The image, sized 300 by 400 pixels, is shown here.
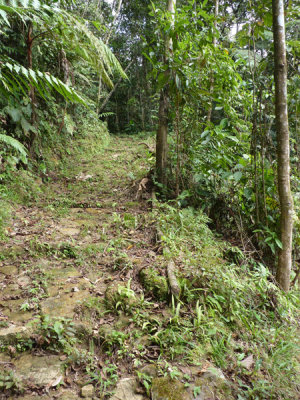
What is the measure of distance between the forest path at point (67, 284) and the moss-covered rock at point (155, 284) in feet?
0.39

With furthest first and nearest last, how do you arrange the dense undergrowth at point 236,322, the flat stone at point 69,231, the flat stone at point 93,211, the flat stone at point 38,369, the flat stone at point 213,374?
the flat stone at point 93,211 → the flat stone at point 69,231 → the dense undergrowth at point 236,322 → the flat stone at point 213,374 → the flat stone at point 38,369

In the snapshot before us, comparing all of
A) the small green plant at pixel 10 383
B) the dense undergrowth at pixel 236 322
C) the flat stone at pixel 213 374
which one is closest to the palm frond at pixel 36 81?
the small green plant at pixel 10 383

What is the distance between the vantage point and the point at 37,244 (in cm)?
324

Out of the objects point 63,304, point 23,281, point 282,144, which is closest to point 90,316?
point 63,304

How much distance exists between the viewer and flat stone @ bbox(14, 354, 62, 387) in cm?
175

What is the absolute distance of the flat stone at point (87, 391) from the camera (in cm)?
173

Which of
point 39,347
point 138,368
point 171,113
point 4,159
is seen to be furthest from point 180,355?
point 4,159

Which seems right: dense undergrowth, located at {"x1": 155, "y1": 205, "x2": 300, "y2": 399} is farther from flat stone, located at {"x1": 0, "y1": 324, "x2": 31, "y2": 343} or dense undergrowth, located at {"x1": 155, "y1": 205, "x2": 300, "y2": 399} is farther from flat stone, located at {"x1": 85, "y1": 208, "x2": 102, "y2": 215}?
flat stone, located at {"x1": 85, "y1": 208, "x2": 102, "y2": 215}

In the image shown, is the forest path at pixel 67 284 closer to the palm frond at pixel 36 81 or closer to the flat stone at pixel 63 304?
the flat stone at pixel 63 304

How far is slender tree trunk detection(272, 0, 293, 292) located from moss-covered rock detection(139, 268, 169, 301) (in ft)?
5.42

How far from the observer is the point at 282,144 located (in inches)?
125

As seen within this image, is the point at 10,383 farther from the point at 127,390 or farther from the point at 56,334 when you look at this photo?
the point at 127,390

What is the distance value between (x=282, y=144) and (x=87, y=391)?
3207 mm

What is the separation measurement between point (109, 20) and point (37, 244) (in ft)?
49.0
